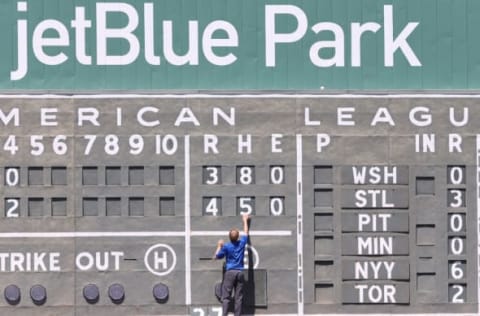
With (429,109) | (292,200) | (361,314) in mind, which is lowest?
(361,314)

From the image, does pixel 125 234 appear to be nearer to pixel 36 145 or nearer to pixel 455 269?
pixel 36 145

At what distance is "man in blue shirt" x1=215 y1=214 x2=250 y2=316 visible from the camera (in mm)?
18156

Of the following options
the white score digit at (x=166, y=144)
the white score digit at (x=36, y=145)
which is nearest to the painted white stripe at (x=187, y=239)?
the white score digit at (x=166, y=144)

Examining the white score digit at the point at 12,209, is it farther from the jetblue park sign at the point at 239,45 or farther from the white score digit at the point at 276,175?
the white score digit at the point at 276,175

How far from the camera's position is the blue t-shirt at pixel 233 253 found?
59.5 feet

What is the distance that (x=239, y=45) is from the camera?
18750 mm

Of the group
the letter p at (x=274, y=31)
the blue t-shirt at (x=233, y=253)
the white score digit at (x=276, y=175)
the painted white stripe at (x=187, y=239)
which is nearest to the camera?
the blue t-shirt at (x=233, y=253)

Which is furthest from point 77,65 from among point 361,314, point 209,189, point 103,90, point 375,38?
point 361,314

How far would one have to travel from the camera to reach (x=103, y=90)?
18531mm

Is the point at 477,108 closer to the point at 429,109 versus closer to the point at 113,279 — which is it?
the point at 429,109

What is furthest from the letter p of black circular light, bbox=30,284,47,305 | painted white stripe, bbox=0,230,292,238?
black circular light, bbox=30,284,47,305

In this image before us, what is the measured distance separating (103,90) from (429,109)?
497 cm

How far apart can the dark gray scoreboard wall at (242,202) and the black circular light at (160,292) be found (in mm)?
21

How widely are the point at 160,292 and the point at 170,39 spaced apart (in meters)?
3.85
